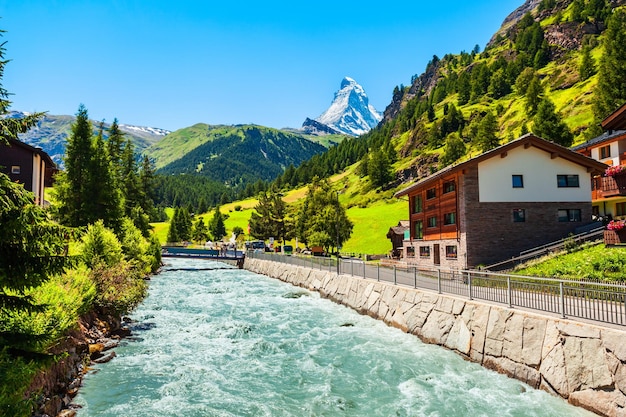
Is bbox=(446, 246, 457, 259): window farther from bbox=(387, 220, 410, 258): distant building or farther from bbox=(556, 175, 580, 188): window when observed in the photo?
bbox=(387, 220, 410, 258): distant building

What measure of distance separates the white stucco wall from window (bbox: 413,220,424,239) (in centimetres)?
1042

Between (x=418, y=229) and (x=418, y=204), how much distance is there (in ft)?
9.00

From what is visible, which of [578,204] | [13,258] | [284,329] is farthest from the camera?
[578,204]

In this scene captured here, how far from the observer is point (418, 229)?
44688mm

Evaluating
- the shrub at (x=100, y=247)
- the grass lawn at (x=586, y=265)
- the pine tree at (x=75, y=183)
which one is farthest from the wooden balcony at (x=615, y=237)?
the pine tree at (x=75, y=183)

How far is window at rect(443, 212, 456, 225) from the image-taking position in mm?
35369

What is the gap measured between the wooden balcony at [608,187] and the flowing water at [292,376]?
24.6 m

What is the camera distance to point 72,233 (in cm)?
800

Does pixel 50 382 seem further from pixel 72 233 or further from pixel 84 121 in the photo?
pixel 84 121

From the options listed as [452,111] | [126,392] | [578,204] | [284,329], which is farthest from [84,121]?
[452,111]

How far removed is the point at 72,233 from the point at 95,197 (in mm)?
32438

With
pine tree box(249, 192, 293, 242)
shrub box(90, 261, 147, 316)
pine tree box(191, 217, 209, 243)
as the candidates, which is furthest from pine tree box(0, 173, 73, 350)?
pine tree box(191, 217, 209, 243)

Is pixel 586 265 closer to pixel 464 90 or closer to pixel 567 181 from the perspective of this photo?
pixel 567 181

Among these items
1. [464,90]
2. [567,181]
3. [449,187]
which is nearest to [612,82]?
[567,181]
